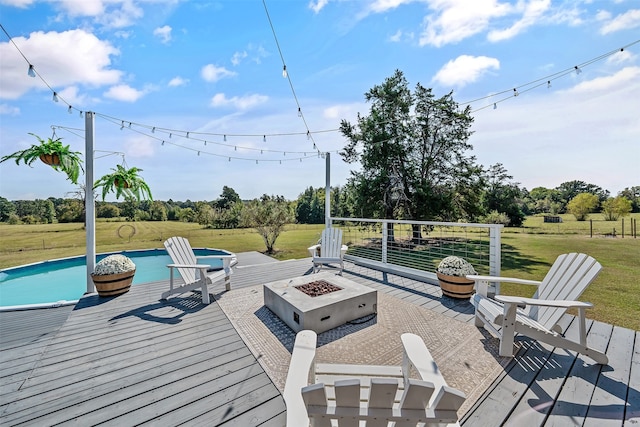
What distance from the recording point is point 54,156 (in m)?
3.38

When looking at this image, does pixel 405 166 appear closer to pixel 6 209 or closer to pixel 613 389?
pixel 613 389

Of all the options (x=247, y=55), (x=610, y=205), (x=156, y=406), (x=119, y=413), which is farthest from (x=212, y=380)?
(x=610, y=205)

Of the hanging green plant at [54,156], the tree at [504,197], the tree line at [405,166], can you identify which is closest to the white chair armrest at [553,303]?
the hanging green plant at [54,156]

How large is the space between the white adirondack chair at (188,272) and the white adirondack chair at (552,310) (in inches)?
131

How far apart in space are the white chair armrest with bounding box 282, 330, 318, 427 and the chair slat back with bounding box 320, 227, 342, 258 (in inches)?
142

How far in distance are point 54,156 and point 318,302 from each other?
3894 mm

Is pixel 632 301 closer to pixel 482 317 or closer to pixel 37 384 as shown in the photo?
pixel 482 317

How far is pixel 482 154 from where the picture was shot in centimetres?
1221

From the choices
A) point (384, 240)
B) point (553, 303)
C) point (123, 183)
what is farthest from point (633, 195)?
point (123, 183)

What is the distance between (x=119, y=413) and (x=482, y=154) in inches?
568

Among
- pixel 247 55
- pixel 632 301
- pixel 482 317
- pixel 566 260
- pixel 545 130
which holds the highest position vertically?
pixel 247 55

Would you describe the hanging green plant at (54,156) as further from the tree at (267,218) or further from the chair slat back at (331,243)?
the tree at (267,218)

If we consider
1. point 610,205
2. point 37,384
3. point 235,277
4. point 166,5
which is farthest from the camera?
point 610,205

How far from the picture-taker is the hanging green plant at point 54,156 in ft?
10.8
